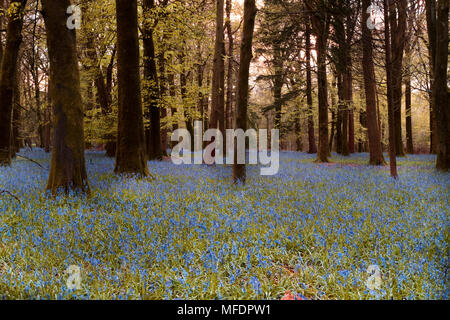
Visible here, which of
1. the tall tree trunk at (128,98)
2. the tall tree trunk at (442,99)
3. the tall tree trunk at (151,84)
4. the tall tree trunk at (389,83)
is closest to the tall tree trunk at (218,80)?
Result: the tall tree trunk at (151,84)

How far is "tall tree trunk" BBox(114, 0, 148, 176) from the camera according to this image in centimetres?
891

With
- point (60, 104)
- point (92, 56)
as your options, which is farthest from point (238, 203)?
point (92, 56)

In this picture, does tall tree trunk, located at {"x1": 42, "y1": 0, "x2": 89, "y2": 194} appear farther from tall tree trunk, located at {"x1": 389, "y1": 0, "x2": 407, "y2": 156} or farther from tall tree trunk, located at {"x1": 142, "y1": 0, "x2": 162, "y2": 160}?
tall tree trunk, located at {"x1": 389, "y1": 0, "x2": 407, "y2": 156}

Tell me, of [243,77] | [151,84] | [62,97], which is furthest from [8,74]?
[243,77]

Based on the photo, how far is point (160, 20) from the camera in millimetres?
13875

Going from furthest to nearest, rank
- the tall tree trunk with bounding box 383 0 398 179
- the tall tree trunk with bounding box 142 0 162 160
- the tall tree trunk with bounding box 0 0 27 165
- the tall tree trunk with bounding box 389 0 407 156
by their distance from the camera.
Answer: the tall tree trunk with bounding box 142 0 162 160
the tall tree trunk with bounding box 0 0 27 165
the tall tree trunk with bounding box 389 0 407 156
the tall tree trunk with bounding box 383 0 398 179

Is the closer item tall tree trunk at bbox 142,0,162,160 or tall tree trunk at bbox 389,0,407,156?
tall tree trunk at bbox 389,0,407,156

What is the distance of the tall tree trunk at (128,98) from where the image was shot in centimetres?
891

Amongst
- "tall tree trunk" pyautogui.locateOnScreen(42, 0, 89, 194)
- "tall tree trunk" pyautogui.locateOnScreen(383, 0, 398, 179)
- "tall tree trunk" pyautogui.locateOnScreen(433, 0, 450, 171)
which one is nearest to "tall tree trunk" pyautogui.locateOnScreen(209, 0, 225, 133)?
"tall tree trunk" pyautogui.locateOnScreen(383, 0, 398, 179)

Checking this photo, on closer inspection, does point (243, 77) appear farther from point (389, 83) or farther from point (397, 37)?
point (397, 37)

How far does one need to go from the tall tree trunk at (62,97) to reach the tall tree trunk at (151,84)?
738 centimetres

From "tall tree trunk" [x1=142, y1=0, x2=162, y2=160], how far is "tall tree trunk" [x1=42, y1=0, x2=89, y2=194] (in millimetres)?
7381

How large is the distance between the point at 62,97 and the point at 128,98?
2.82 meters

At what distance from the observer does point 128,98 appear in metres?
8.97
